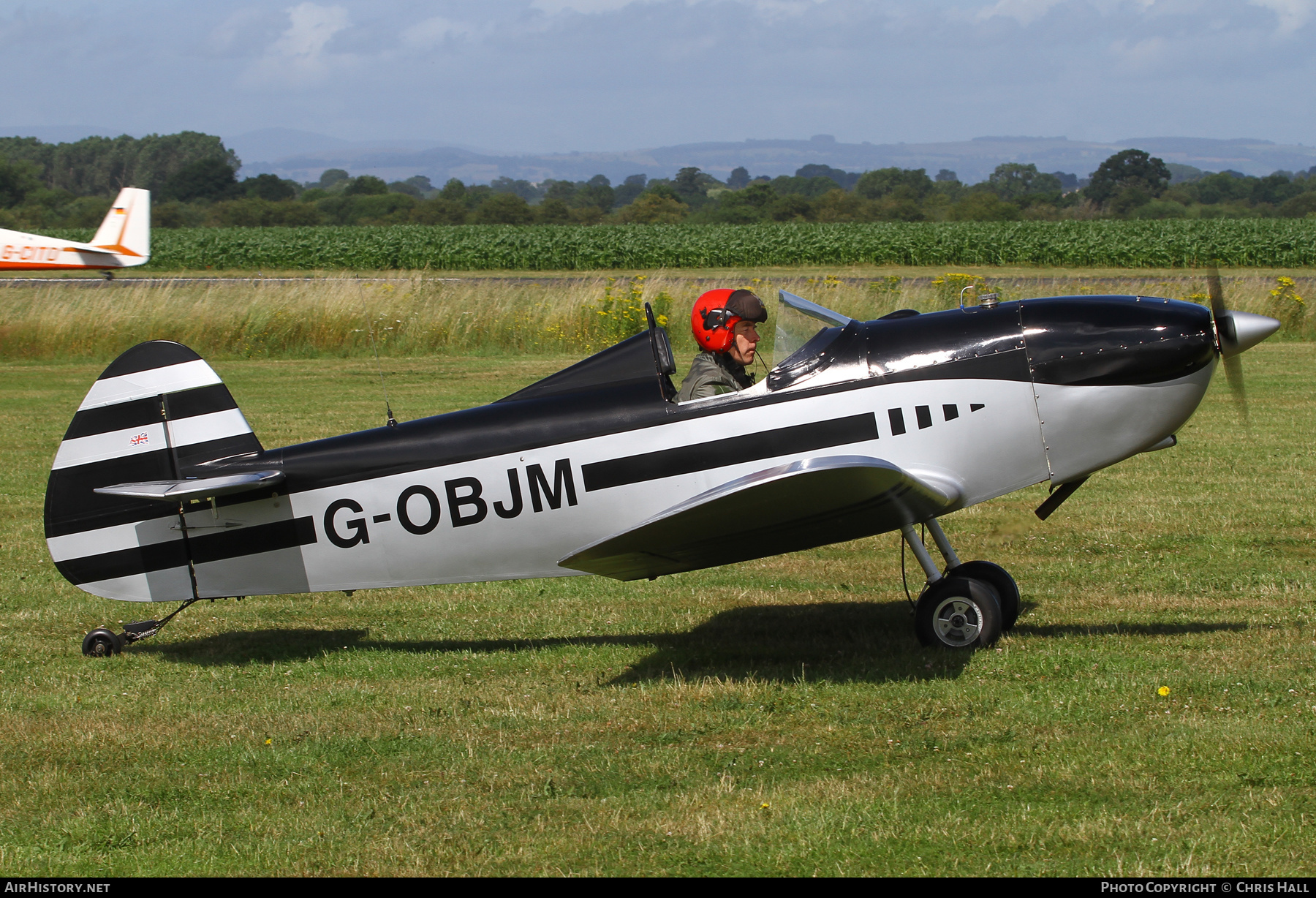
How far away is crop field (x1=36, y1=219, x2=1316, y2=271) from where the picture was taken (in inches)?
1761

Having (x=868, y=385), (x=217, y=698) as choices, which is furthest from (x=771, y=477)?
(x=217, y=698)

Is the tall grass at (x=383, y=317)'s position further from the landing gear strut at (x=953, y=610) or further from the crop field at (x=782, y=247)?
the crop field at (x=782, y=247)

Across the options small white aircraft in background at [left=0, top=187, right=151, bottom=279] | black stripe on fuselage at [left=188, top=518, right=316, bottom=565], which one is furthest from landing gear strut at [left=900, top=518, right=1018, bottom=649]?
small white aircraft in background at [left=0, top=187, right=151, bottom=279]

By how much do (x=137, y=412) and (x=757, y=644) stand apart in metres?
3.73

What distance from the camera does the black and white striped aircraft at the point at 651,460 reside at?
5.71 meters

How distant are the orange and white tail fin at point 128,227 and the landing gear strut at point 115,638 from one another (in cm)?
2275

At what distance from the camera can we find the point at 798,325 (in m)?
6.37

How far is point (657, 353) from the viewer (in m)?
5.98

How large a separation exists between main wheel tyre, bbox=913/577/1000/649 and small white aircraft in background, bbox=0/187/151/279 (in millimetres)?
24512

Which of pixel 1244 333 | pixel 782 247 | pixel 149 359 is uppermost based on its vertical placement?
pixel 782 247

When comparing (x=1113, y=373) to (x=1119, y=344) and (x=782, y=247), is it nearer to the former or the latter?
(x=1119, y=344)

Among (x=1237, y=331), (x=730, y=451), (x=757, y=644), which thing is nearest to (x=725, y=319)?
(x=730, y=451)

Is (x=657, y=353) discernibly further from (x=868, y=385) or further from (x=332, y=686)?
(x=332, y=686)

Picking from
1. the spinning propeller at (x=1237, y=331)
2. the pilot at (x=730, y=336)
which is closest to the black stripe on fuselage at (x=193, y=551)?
the pilot at (x=730, y=336)
